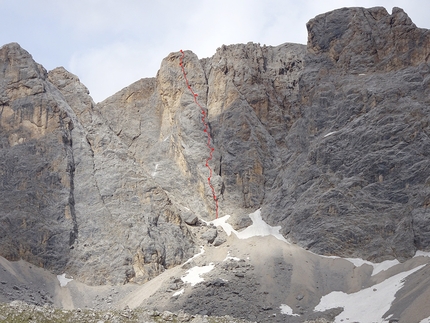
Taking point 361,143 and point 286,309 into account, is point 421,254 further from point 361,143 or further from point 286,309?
point 361,143

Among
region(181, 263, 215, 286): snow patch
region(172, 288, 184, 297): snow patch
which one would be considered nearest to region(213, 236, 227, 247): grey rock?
region(181, 263, 215, 286): snow patch

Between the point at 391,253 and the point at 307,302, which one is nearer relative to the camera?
the point at 307,302

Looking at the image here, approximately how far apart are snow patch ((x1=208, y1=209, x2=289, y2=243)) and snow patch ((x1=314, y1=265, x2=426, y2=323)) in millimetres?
14540

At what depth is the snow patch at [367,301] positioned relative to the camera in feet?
174

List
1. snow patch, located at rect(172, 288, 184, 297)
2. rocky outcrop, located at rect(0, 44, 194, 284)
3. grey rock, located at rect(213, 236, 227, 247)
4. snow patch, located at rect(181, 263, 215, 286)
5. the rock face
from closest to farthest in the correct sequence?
snow patch, located at rect(172, 288, 184, 297)
snow patch, located at rect(181, 263, 215, 286)
rocky outcrop, located at rect(0, 44, 194, 284)
the rock face
grey rock, located at rect(213, 236, 227, 247)

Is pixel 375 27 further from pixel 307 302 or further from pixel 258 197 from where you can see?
pixel 307 302

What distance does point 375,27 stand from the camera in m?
87.4

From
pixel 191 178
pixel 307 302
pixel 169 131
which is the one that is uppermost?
pixel 169 131

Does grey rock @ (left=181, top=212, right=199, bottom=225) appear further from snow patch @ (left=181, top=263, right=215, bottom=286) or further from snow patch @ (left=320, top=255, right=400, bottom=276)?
snow patch @ (left=320, top=255, right=400, bottom=276)

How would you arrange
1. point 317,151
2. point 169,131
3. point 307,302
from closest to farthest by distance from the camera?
1. point 307,302
2. point 317,151
3. point 169,131

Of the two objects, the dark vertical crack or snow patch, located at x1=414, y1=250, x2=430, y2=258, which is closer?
snow patch, located at x1=414, y1=250, x2=430, y2=258

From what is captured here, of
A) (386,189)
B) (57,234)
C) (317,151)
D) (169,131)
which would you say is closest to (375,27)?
(317,151)

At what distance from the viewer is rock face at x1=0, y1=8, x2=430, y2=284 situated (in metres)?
69.4

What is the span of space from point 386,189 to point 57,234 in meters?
41.5
